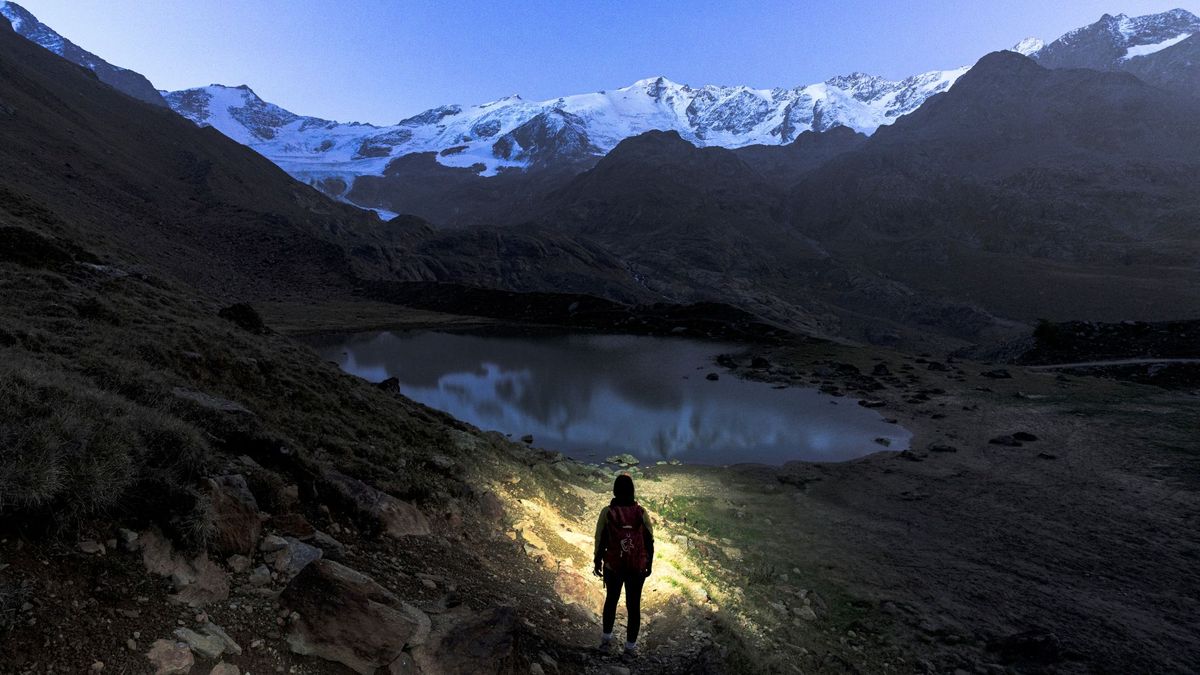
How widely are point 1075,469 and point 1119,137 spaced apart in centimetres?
21166

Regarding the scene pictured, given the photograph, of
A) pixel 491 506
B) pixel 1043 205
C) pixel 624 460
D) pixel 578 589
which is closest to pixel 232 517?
pixel 578 589

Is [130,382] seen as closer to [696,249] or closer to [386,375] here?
[386,375]

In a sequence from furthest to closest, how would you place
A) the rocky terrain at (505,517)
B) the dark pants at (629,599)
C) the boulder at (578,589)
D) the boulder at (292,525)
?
1. the boulder at (578,589)
2. the dark pants at (629,599)
3. the boulder at (292,525)
4. the rocky terrain at (505,517)

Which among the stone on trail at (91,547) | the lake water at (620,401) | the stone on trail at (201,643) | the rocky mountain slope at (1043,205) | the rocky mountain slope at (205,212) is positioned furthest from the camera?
the rocky mountain slope at (1043,205)

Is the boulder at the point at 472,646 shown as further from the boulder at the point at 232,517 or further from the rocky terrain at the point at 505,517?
the boulder at the point at 232,517

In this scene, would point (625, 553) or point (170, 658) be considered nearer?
point (170, 658)

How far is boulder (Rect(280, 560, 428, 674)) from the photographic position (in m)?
4.60

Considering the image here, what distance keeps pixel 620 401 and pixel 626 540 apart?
78.2ft

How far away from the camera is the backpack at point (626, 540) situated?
6500 millimetres

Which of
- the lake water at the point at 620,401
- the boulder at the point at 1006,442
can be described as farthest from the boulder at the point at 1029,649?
the boulder at the point at 1006,442

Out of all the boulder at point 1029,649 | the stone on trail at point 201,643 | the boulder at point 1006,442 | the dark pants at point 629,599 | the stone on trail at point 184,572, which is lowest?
the boulder at point 1006,442

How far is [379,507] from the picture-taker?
25.0ft

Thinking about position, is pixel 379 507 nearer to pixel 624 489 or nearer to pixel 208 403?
pixel 208 403

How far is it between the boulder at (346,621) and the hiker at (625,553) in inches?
86.6
